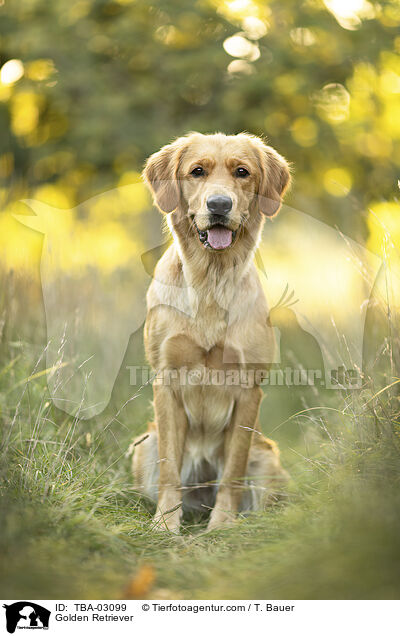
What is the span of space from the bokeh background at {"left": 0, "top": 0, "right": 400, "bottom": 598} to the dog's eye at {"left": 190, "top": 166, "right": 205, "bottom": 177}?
690mm

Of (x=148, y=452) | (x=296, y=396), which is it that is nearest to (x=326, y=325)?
(x=296, y=396)

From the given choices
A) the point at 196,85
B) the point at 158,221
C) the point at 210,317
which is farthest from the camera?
the point at 158,221

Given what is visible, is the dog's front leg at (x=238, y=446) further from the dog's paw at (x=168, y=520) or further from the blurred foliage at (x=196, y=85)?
the blurred foliage at (x=196, y=85)

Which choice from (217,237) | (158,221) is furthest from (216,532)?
(158,221)

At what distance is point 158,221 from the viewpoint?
6.84 metres

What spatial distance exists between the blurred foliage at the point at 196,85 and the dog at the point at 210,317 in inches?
122

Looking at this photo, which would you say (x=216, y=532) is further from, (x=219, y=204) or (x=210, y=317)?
(x=219, y=204)

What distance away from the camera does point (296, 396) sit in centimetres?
404

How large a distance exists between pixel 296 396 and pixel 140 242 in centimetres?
378

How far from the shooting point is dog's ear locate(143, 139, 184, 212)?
2930 millimetres
